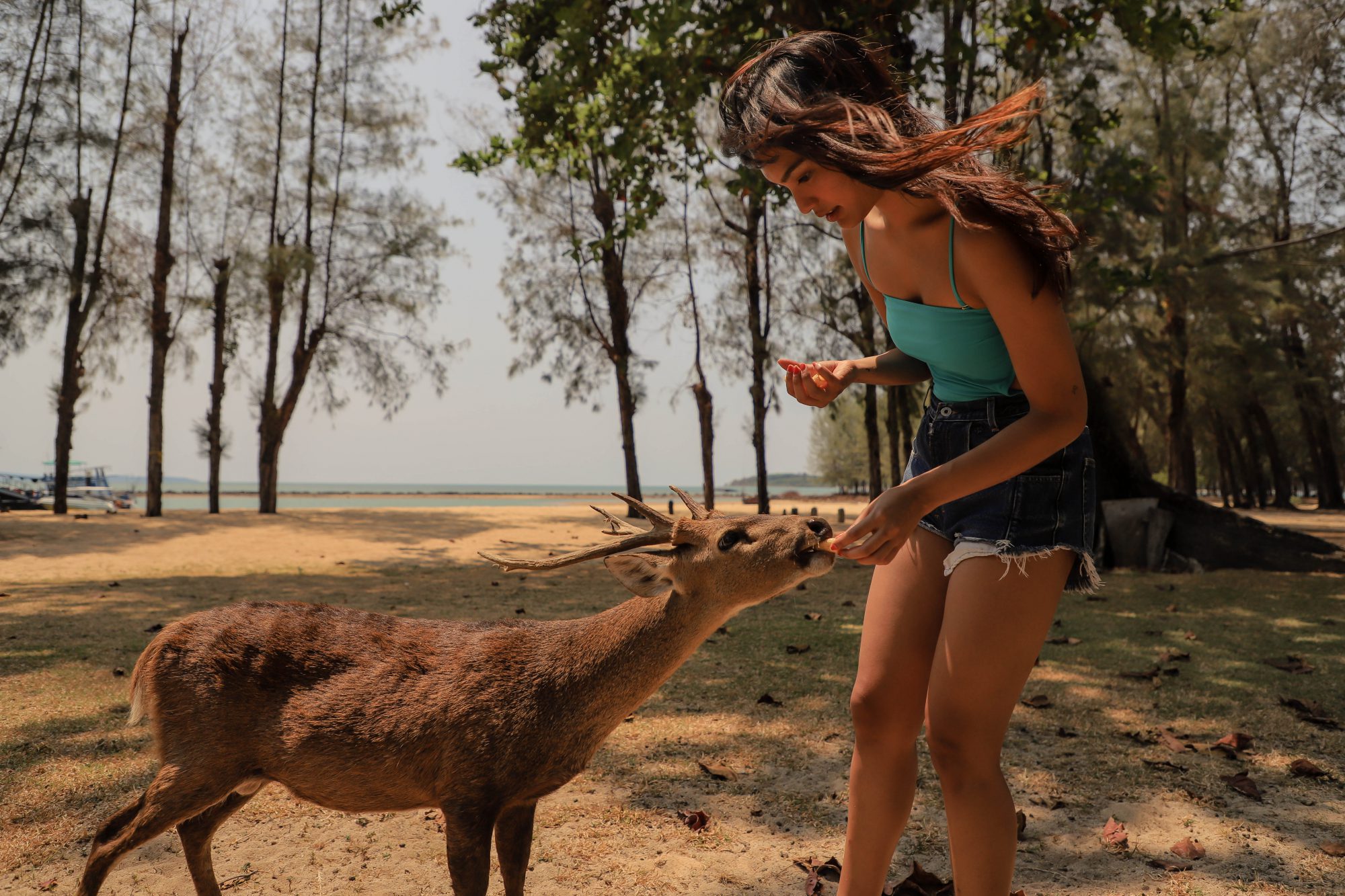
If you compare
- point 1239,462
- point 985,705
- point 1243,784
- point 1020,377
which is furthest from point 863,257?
point 1239,462

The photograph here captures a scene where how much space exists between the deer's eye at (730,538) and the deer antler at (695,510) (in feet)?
0.55

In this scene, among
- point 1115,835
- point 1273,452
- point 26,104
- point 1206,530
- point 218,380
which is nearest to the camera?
point 1115,835

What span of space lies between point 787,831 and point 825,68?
2.94 metres

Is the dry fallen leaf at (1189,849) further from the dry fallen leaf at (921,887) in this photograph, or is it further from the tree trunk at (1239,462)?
the tree trunk at (1239,462)

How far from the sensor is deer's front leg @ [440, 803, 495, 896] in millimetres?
2461

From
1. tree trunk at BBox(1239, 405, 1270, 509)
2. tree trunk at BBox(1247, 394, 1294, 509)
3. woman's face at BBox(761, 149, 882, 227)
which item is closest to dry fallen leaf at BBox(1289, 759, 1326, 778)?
woman's face at BBox(761, 149, 882, 227)

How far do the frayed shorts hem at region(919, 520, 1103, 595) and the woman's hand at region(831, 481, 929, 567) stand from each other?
0.32 metres

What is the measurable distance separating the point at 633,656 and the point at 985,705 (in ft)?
3.38

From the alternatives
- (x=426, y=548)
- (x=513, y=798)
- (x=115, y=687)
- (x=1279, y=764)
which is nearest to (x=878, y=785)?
(x=513, y=798)

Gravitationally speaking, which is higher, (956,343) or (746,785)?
(956,343)

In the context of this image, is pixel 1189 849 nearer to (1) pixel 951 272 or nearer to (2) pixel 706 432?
(1) pixel 951 272

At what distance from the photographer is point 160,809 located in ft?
8.46

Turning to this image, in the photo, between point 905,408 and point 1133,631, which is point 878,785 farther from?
point 905,408

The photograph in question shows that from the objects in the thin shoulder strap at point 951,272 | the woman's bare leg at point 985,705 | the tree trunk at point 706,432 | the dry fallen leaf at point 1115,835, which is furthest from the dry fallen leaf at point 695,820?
the tree trunk at point 706,432
